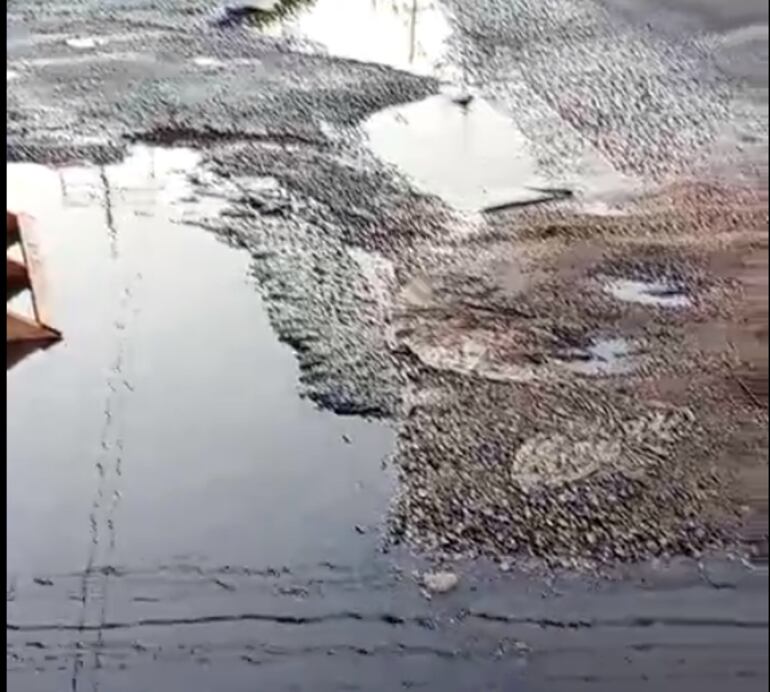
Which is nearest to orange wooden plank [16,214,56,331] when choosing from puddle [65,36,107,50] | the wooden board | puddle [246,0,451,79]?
the wooden board

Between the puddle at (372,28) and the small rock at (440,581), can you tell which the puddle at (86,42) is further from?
the small rock at (440,581)

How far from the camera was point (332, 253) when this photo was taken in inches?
35.7

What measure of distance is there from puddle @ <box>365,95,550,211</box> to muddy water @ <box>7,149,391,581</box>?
0.55ft

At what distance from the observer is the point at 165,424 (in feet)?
3.00

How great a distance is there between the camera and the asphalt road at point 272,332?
31.7 inches

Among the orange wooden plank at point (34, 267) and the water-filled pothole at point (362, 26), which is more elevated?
the water-filled pothole at point (362, 26)

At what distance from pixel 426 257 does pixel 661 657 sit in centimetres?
34

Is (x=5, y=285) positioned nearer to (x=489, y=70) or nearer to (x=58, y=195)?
(x=58, y=195)

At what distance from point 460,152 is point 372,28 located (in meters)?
0.13

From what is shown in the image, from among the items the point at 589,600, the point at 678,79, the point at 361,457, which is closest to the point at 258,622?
the point at 361,457

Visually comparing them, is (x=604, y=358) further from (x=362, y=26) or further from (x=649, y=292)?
(x=362, y=26)

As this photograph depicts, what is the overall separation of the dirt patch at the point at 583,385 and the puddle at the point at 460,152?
25 mm

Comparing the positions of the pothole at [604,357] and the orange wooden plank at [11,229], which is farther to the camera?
the orange wooden plank at [11,229]

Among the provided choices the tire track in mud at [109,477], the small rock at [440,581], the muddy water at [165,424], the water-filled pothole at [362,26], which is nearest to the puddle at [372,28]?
the water-filled pothole at [362,26]
